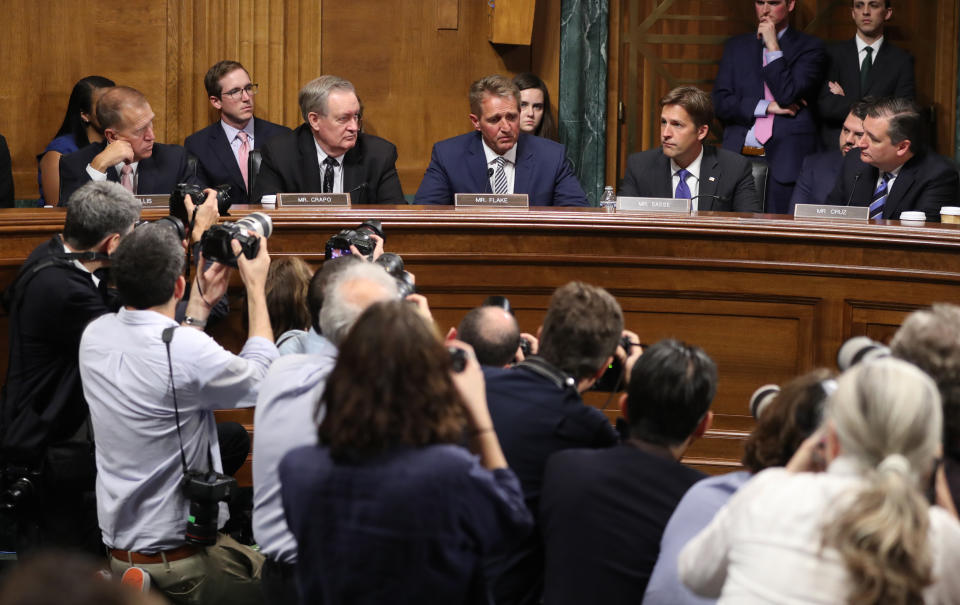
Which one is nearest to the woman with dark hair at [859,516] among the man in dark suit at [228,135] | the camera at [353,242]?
the camera at [353,242]

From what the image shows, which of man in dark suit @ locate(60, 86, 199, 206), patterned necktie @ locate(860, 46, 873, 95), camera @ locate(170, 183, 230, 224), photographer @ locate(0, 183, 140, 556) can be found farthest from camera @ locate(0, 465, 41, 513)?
patterned necktie @ locate(860, 46, 873, 95)

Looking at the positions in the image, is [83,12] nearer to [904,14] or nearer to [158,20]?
[158,20]

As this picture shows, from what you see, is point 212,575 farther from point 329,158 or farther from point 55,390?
point 329,158

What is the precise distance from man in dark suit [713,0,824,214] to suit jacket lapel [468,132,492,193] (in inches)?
64.0

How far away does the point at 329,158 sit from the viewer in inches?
178

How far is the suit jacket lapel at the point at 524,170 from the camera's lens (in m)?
4.46

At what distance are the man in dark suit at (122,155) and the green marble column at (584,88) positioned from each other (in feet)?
7.06

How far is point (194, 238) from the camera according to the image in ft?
10.4

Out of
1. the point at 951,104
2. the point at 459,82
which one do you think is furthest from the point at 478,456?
the point at 951,104

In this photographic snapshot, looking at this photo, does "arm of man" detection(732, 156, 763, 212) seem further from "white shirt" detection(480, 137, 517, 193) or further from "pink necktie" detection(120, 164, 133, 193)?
"pink necktie" detection(120, 164, 133, 193)

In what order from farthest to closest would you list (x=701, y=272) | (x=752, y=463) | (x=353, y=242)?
(x=701, y=272) → (x=353, y=242) → (x=752, y=463)

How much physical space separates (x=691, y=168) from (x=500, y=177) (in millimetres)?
744

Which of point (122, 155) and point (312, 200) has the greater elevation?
point (122, 155)

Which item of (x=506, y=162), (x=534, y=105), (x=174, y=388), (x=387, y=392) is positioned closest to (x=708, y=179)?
(x=506, y=162)
